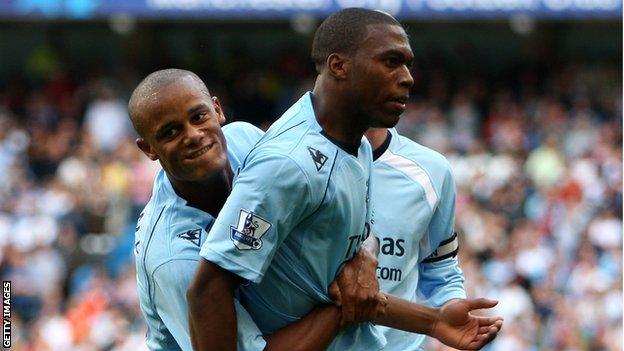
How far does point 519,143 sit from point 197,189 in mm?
11589

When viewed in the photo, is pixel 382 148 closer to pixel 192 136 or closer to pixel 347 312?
pixel 347 312

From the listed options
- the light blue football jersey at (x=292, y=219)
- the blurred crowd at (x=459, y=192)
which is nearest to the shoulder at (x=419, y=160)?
the light blue football jersey at (x=292, y=219)

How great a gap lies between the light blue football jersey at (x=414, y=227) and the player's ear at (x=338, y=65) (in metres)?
1.22

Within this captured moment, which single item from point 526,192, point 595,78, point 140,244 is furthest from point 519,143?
point 140,244

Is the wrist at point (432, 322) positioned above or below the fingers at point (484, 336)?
above

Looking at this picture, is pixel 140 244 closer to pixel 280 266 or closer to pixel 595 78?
pixel 280 266

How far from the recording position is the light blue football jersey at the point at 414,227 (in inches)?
221

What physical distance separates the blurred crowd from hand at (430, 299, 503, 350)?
6.36m

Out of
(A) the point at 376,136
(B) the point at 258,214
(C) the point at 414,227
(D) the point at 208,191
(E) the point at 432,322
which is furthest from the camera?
(A) the point at 376,136

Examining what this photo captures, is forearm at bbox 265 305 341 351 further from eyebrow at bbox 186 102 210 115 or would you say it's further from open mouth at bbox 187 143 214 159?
eyebrow at bbox 186 102 210 115

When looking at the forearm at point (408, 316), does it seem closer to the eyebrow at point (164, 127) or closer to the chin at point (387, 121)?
the chin at point (387, 121)

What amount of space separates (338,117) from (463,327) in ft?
3.64

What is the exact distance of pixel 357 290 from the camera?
184 inches

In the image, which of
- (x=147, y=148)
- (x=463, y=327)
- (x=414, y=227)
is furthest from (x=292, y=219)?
(x=414, y=227)
